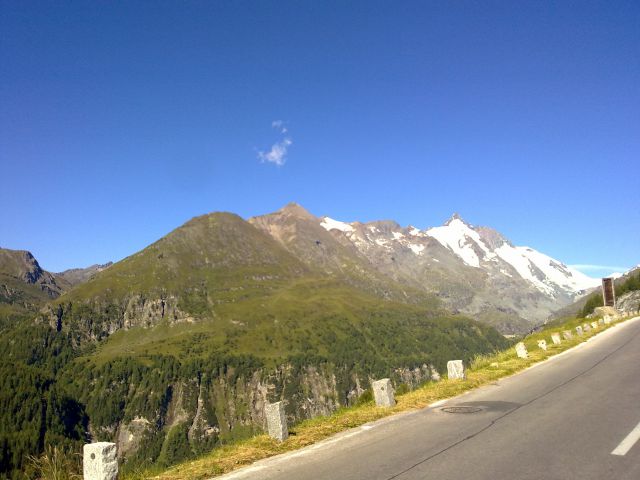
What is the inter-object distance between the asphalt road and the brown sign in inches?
2579

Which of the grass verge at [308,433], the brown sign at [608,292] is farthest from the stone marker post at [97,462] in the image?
the brown sign at [608,292]

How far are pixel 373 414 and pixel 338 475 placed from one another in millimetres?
5476

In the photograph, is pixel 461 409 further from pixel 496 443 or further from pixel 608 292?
pixel 608 292

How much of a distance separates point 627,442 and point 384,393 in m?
7.11

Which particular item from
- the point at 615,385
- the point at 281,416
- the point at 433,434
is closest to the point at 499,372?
the point at 615,385

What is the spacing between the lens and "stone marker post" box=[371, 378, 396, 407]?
14.5 meters

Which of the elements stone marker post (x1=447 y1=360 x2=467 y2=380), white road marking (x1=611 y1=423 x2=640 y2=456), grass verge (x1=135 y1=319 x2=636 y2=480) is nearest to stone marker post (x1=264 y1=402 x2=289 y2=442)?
grass verge (x1=135 y1=319 x2=636 y2=480)

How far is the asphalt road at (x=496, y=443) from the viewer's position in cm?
790

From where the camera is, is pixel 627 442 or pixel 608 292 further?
pixel 608 292

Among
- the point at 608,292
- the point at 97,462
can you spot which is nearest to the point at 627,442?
the point at 97,462

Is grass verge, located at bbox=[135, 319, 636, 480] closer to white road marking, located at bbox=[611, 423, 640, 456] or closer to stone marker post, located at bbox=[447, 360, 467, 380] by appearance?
stone marker post, located at bbox=[447, 360, 467, 380]

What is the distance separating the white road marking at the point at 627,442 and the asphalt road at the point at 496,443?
0.7 inches

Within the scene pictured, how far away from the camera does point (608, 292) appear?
72.7 m

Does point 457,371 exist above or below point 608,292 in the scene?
below
